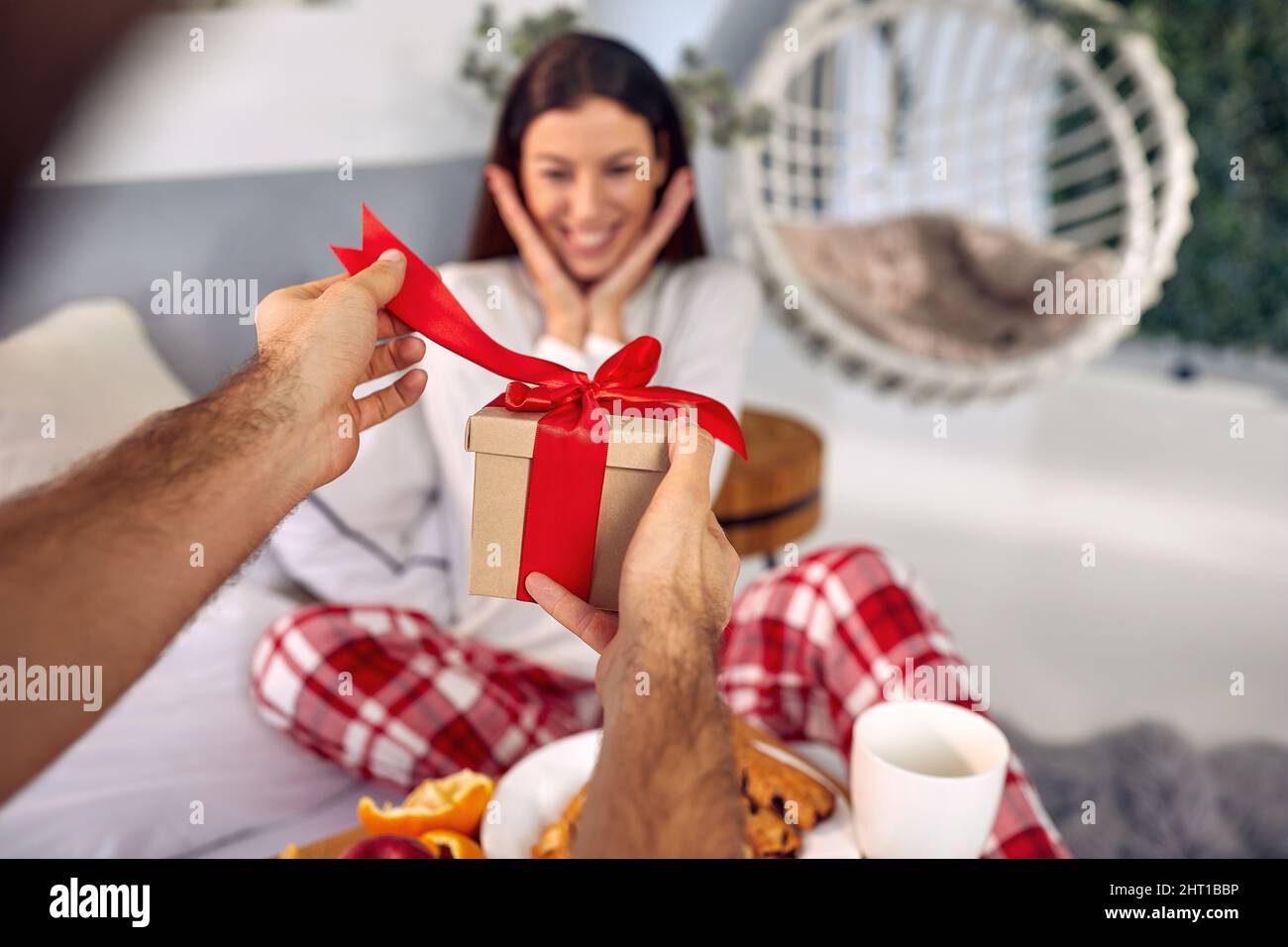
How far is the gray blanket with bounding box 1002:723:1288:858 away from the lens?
121 cm

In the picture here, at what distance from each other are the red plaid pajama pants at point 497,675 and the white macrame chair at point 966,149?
114 centimetres

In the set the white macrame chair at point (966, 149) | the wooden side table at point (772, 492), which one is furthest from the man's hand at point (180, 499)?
the white macrame chair at point (966, 149)

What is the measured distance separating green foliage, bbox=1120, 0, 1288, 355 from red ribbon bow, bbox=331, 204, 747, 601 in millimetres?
3001

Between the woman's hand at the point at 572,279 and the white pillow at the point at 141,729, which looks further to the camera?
the woman's hand at the point at 572,279

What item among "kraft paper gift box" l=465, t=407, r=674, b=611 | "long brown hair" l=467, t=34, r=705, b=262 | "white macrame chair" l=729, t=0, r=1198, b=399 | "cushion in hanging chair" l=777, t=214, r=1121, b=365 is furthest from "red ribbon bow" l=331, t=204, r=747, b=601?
"cushion in hanging chair" l=777, t=214, r=1121, b=365

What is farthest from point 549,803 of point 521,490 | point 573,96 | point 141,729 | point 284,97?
point 284,97

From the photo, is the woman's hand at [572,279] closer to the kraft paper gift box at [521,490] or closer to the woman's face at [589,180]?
the woman's face at [589,180]

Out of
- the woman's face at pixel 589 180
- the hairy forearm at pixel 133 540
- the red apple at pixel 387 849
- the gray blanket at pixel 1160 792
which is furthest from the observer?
the gray blanket at pixel 1160 792

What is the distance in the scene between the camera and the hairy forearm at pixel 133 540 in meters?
0.34

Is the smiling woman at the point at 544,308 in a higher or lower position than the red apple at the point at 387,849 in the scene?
higher

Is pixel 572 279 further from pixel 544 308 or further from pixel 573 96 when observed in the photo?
pixel 573 96

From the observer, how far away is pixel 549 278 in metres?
1.06

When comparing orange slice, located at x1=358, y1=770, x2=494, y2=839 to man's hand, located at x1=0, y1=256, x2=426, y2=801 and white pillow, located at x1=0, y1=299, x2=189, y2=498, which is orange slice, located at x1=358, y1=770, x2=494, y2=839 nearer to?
man's hand, located at x1=0, y1=256, x2=426, y2=801

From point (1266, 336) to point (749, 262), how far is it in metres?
2.03
